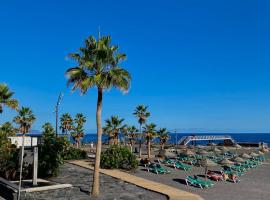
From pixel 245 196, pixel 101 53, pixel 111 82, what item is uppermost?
pixel 101 53

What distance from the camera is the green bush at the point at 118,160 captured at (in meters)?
38.3

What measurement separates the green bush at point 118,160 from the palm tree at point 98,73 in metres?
14.6

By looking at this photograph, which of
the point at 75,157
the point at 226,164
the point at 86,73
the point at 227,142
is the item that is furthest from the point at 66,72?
the point at 227,142

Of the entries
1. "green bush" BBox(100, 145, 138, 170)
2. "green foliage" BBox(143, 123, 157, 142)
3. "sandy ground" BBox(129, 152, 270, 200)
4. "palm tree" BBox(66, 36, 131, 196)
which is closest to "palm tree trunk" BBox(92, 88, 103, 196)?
"palm tree" BBox(66, 36, 131, 196)

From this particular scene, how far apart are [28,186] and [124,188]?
6963 millimetres

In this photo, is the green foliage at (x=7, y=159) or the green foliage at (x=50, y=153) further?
the green foliage at (x=50, y=153)

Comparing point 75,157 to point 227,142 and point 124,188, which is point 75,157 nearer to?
point 124,188

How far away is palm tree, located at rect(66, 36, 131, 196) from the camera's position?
23406 mm

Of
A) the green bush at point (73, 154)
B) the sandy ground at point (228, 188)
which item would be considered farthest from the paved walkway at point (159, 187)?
the green bush at point (73, 154)

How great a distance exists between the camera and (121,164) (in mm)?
38594

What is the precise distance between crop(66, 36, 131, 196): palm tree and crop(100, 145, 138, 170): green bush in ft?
48.0

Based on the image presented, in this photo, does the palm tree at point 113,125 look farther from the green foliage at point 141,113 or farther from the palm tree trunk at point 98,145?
the palm tree trunk at point 98,145

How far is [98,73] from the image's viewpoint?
23750mm

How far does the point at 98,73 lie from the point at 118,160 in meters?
16.7
